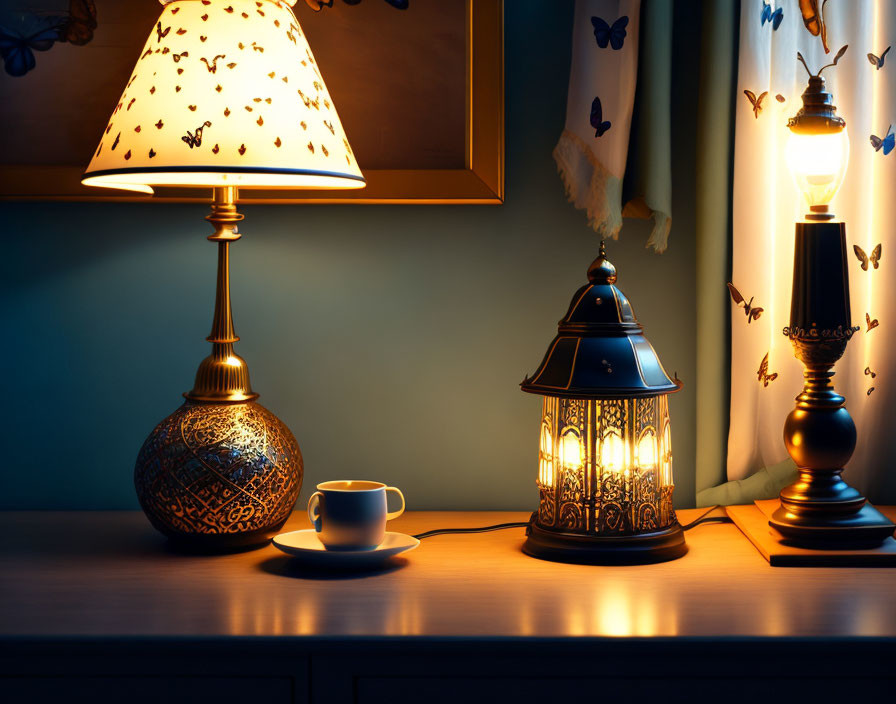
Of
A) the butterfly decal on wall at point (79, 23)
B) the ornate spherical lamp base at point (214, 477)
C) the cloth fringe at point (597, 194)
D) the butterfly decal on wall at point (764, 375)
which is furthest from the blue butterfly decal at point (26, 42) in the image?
the butterfly decal on wall at point (764, 375)

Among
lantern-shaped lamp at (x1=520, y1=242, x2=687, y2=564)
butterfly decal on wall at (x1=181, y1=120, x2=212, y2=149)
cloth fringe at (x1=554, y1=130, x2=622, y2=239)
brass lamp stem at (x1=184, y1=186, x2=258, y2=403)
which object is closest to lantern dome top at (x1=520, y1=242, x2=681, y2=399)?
lantern-shaped lamp at (x1=520, y1=242, x2=687, y2=564)

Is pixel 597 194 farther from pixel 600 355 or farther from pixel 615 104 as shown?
pixel 600 355

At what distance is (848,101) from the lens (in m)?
1.22

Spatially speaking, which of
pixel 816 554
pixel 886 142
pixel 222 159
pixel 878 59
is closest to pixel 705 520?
pixel 816 554

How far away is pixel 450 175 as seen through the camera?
50.9 inches

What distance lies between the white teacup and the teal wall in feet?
1.06

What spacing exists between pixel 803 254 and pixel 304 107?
0.64m

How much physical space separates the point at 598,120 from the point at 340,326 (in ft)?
1.64

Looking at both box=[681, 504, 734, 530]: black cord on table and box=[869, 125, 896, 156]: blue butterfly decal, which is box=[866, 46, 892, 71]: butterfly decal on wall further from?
box=[681, 504, 734, 530]: black cord on table

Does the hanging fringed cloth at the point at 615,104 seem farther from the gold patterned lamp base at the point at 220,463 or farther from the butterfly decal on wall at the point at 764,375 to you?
the gold patterned lamp base at the point at 220,463

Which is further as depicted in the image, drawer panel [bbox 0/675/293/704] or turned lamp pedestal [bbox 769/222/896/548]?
turned lamp pedestal [bbox 769/222/896/548]

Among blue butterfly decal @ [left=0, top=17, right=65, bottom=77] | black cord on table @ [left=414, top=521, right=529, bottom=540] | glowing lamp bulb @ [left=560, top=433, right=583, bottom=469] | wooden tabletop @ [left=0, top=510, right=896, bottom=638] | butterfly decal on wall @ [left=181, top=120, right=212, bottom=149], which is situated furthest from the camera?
blue butterfly decal @ [left=0, top=17, right=65, bottom=77]

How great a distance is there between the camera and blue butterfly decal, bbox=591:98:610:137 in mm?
1239

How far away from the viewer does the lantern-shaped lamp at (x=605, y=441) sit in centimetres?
106
